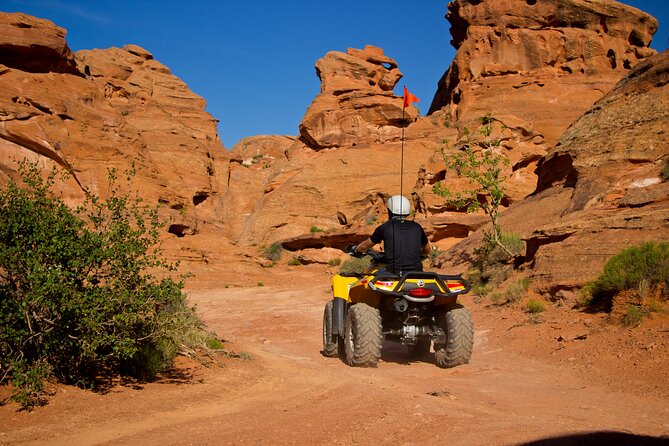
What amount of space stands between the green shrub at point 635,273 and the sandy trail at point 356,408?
2210 mm

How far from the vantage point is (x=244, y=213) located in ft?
198

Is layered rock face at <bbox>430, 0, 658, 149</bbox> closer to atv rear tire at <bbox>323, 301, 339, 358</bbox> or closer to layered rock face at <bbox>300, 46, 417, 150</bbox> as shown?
layered rock face at <bbox>300, 46, 417, 150</bbox>

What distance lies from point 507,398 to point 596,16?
6033 cm

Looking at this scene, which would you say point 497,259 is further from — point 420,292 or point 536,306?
point 420,292

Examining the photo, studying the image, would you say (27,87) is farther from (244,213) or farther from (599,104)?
(599,104)

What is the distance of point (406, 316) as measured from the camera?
7.96 meters

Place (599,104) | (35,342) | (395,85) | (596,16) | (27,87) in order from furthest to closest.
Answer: (395,85) < (596,16) < (27,87) < (599,104) < (35,342)

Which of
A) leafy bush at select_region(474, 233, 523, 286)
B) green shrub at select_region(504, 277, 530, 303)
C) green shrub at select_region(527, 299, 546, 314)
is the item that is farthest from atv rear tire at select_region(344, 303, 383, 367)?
leafy bush at select_region(474, 233, 523, 286)

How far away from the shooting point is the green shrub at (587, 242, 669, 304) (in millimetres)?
9414

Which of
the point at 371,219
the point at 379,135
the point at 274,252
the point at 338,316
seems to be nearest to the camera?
the point at 338,316

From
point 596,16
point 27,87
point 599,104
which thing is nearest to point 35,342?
point 599,104

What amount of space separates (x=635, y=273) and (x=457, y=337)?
3956 mm

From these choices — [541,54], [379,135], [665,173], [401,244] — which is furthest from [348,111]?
[401,244]

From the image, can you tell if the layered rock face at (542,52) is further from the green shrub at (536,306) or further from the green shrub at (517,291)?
the green shrub at (536,306)
